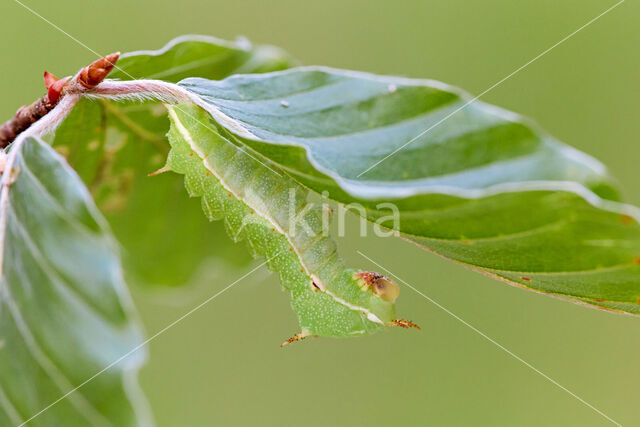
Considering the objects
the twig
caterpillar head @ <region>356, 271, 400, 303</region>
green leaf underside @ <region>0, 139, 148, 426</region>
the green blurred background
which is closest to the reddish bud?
the twig

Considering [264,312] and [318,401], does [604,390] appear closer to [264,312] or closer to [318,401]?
[318,401]

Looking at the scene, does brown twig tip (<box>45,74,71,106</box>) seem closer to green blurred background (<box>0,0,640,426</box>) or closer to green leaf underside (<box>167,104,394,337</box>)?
green leaf underside (<box>167,104,394,337</box>)

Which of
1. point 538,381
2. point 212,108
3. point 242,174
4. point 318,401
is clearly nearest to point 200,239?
point 242,174

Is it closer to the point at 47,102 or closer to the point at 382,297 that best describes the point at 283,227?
the point at 382,297

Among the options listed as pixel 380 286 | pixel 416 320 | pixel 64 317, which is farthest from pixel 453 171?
pixel 416 320

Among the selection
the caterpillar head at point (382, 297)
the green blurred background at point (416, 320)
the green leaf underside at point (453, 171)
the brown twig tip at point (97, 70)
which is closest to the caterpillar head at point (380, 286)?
the caterpillar head at point (382, 297)

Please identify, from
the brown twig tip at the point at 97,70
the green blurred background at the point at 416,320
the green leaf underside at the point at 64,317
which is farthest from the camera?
the green blurred background at the point at 416,320

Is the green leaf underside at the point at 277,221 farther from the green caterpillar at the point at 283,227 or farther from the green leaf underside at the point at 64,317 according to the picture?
the green leaf underside at the point at 64,317
